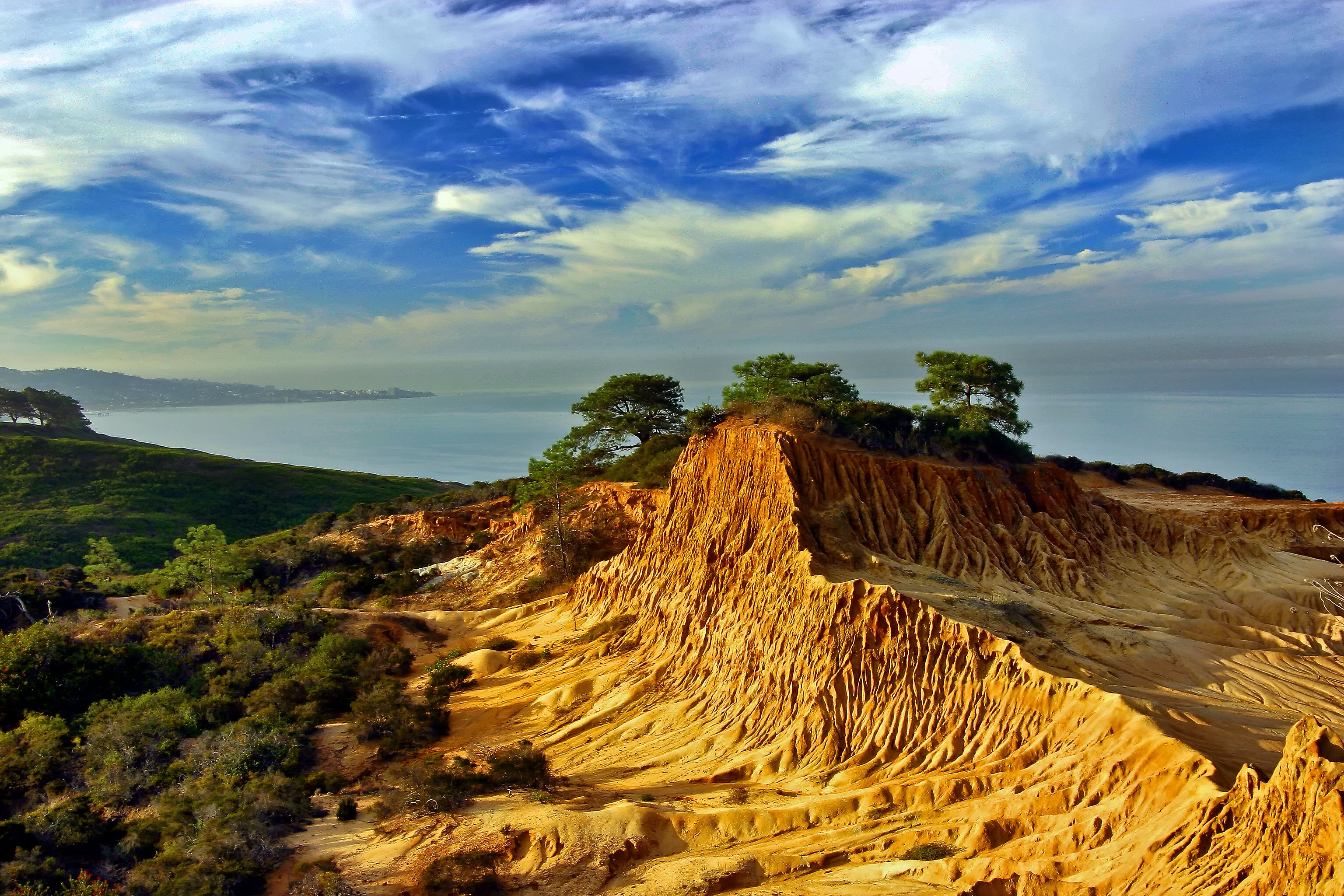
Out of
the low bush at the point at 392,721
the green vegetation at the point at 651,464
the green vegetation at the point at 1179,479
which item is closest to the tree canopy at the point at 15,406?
the green vegetation at the point at 651,464

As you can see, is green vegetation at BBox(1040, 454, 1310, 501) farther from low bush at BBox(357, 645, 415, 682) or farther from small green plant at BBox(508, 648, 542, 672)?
low bush at BBox(357, 645, 415, 682)

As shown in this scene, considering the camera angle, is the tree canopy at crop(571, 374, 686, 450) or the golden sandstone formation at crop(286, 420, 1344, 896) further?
the tree canopy at crop(571, 374, 686, 450)

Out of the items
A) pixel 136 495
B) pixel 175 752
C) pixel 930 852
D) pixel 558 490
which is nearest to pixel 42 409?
pixel 136 495

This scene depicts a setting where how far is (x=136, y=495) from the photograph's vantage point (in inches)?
2334

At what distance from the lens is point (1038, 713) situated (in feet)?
39.2

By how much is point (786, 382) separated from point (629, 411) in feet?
31.7

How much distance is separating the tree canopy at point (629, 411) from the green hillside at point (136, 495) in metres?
29.4

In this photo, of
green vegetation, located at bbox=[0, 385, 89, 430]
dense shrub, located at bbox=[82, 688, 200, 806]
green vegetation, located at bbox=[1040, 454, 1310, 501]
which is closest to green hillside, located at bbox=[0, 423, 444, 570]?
green vegetation, located at bbox=[0, 385, 89, 430]

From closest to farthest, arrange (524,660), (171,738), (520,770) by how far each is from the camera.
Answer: (520,770) → (171,738) → (524,660)

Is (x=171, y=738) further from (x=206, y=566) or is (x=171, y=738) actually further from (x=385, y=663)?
(x=206, y=566)

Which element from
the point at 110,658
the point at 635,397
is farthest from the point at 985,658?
the point at 635,397

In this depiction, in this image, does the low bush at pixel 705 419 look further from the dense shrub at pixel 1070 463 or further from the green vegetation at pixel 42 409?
the green vegetation at pixel 42 409

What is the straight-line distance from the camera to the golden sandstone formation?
30.7ft

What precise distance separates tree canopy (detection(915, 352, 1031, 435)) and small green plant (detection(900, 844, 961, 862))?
34.6 metres
